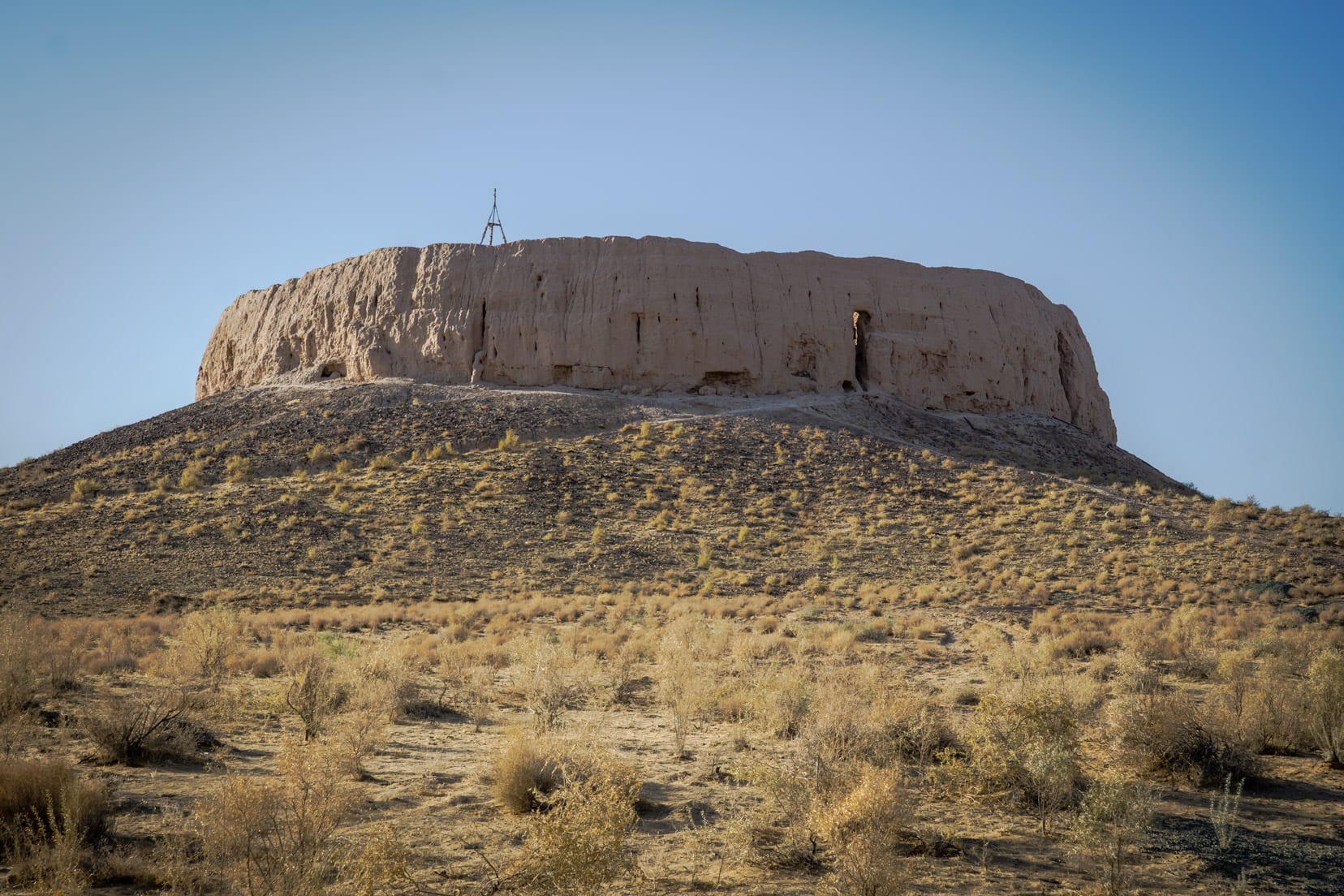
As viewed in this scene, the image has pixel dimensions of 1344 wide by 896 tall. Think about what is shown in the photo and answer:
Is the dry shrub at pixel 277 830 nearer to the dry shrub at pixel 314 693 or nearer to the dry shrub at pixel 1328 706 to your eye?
the dry shrub at pixel 314 693

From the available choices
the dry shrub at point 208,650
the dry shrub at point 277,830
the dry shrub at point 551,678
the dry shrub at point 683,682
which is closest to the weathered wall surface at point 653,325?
the dry shrub at point 683,682

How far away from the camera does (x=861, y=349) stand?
4266 centimetres

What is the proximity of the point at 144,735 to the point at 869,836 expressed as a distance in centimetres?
663

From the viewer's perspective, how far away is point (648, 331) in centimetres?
3966

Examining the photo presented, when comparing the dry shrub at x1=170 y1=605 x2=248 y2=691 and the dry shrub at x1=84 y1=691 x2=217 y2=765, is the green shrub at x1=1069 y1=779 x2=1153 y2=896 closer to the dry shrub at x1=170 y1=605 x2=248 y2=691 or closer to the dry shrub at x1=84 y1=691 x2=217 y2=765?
the dry shrub at x1=84 y1=691 x2=217 y2=765

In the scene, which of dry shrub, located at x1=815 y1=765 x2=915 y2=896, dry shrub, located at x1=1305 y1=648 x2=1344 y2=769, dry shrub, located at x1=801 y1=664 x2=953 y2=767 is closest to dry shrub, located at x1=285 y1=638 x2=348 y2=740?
dry shrub, located at x1=801 y1=664 x2=953 y2=767

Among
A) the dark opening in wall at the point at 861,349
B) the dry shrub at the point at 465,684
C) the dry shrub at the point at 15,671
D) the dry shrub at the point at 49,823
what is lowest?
the dry shrub at the point at 465,684

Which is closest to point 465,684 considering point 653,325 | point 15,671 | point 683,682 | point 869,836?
point 683,682

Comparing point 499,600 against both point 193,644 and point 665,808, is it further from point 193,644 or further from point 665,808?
point 665,808

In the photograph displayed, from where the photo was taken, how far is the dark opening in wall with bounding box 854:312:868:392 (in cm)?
4212

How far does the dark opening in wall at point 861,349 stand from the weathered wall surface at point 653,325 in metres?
0.08

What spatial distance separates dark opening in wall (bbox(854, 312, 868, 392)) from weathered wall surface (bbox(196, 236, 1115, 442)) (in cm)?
8

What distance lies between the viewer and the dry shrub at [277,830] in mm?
5174

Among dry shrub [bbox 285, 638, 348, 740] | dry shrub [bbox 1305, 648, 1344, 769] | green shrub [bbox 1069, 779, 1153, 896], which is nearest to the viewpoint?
green shrub [bbox 1069, 779, 1153, 896]
